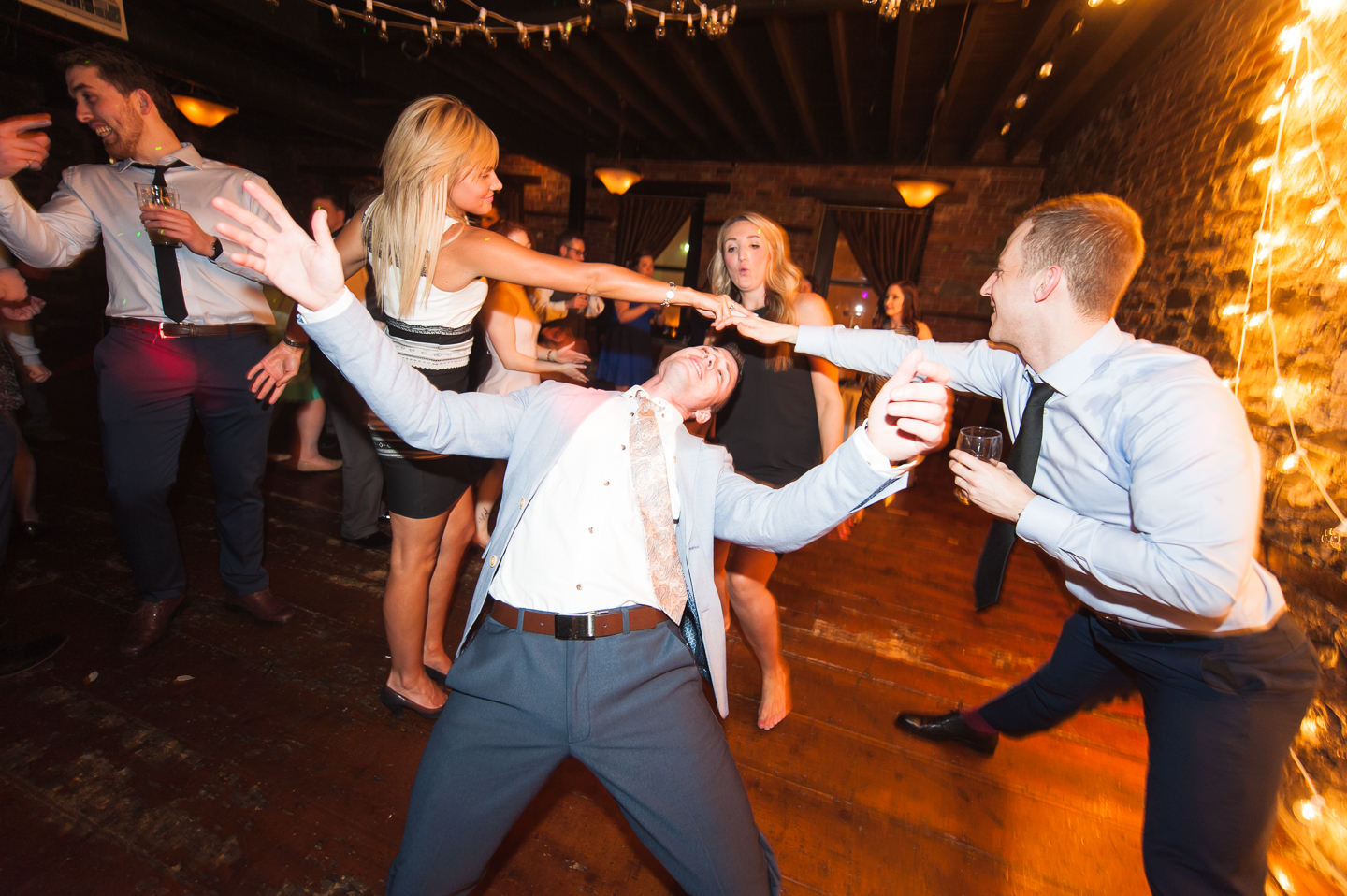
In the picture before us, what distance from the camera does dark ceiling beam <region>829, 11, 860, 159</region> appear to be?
4094 mm

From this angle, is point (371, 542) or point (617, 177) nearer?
point (371, 542)

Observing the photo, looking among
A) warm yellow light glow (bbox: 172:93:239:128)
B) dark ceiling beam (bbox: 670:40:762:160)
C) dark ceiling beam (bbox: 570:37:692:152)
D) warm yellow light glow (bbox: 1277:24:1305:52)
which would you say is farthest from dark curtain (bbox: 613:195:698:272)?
warm yellow light glow (bbox: 1277:24:1305:52)

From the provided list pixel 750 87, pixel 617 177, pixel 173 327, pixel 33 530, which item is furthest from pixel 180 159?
pixel 617 177

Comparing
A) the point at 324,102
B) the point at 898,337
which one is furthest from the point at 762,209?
the point at 898,337

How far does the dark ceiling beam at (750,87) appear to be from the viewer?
477cm

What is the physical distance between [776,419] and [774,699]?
1.08m

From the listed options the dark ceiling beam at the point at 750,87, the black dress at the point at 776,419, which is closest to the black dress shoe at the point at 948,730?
the black dress at the point at 776,419

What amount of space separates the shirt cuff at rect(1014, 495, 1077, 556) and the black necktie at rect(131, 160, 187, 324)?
270 centimetres

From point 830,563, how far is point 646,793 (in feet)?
8.70

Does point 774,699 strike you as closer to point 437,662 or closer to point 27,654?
point 437,662

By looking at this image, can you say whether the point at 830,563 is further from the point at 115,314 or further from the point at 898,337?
the point at 115,314

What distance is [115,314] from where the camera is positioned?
2.00m

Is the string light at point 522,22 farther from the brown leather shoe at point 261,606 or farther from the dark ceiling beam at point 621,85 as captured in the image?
the brown leather shoe at point 261,606

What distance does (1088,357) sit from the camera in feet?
4.56
